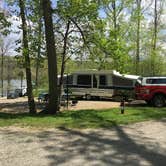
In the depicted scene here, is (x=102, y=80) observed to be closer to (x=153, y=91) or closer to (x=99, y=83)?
(x=99, y=83)

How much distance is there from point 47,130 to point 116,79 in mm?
18902

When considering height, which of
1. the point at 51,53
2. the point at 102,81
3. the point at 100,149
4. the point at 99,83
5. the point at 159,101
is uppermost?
the point at 51,53

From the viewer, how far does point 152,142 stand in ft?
32.0

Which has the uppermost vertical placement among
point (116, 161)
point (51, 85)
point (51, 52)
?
point (51, 52)

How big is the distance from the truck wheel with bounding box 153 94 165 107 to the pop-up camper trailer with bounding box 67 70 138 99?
280 inches

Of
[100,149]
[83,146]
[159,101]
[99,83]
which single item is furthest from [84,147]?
[99,83]

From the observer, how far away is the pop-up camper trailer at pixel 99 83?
2962 centimetres

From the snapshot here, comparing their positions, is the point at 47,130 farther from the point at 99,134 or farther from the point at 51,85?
the point at 51,85

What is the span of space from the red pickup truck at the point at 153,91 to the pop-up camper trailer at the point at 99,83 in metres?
6.77

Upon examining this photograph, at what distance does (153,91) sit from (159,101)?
642 millimetres

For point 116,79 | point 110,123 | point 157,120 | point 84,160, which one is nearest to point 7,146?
point 84,160

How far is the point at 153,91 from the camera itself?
22.2 meters

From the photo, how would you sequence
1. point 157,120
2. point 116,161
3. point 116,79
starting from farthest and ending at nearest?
1. point 116,79
2. point 157,120
3. point 116,161

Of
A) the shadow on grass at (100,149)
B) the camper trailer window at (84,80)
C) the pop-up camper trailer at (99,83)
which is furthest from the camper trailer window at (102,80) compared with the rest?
the shadow on grass at (100,149)
